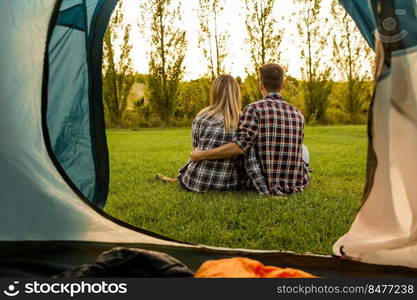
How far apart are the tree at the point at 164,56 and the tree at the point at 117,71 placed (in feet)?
1.53

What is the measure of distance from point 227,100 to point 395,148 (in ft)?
7.15

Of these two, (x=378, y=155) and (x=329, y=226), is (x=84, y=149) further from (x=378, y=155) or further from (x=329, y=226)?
(x=378, y=155)

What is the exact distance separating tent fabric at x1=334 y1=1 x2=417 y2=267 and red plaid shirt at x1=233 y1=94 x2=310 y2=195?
1780mm

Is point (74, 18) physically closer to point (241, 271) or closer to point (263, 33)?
point (241, 271)

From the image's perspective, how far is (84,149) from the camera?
3492 mm

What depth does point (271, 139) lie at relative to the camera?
13.3 feet

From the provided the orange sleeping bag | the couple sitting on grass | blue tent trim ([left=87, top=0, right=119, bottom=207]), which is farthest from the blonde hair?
the orange sleeping bag

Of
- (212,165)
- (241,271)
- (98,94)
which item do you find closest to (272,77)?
(212,165)

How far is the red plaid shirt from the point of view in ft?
13.2

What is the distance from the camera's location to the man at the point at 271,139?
4016 mm

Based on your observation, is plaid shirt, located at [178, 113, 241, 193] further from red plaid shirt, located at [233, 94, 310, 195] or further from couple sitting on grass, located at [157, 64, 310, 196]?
red plaid shirt, located at [233, 94, 310, 195]

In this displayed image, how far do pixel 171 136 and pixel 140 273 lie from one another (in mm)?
8859

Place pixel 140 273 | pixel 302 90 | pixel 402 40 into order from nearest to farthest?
pixel 140 273
pixel 402 40
pixel 302 90

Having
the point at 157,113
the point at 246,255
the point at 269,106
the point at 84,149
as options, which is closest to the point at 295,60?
the point at 157,113
